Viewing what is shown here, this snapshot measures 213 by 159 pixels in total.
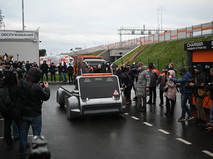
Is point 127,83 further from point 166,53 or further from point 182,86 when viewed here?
point 166,53

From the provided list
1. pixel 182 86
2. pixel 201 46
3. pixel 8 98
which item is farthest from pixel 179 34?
pixel 8 98

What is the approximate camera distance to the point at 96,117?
392 inches

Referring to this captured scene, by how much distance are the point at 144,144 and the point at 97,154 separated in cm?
133

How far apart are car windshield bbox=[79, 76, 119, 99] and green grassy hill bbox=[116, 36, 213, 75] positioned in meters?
20.5

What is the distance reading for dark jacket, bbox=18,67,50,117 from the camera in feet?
17.6

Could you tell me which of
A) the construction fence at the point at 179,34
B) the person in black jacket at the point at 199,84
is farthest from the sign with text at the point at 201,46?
the construction fence at the point at 179,34

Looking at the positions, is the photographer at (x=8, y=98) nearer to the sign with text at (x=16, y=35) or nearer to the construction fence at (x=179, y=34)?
the sign with text at (x=16, y=35)

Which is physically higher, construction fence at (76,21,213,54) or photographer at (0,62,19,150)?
construction fence at (76,21,213,54)

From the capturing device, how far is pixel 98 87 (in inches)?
376

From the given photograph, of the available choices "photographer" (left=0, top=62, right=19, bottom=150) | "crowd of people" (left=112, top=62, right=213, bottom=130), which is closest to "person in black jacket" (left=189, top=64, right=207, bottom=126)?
"crowd of people" (left=112, top=62, right=213, bottom=130)

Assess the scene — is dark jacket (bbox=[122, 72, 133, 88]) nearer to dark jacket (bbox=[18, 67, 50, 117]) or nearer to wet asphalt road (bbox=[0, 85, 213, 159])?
wet asphalt road (bbox=[0, 85, 213, 159])

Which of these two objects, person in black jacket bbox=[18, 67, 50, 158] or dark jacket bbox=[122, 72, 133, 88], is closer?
person in black jacket bbox=[18, 67, 50, 158]

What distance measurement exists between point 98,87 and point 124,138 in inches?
110

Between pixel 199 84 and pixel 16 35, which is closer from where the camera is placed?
pixel 199 84
